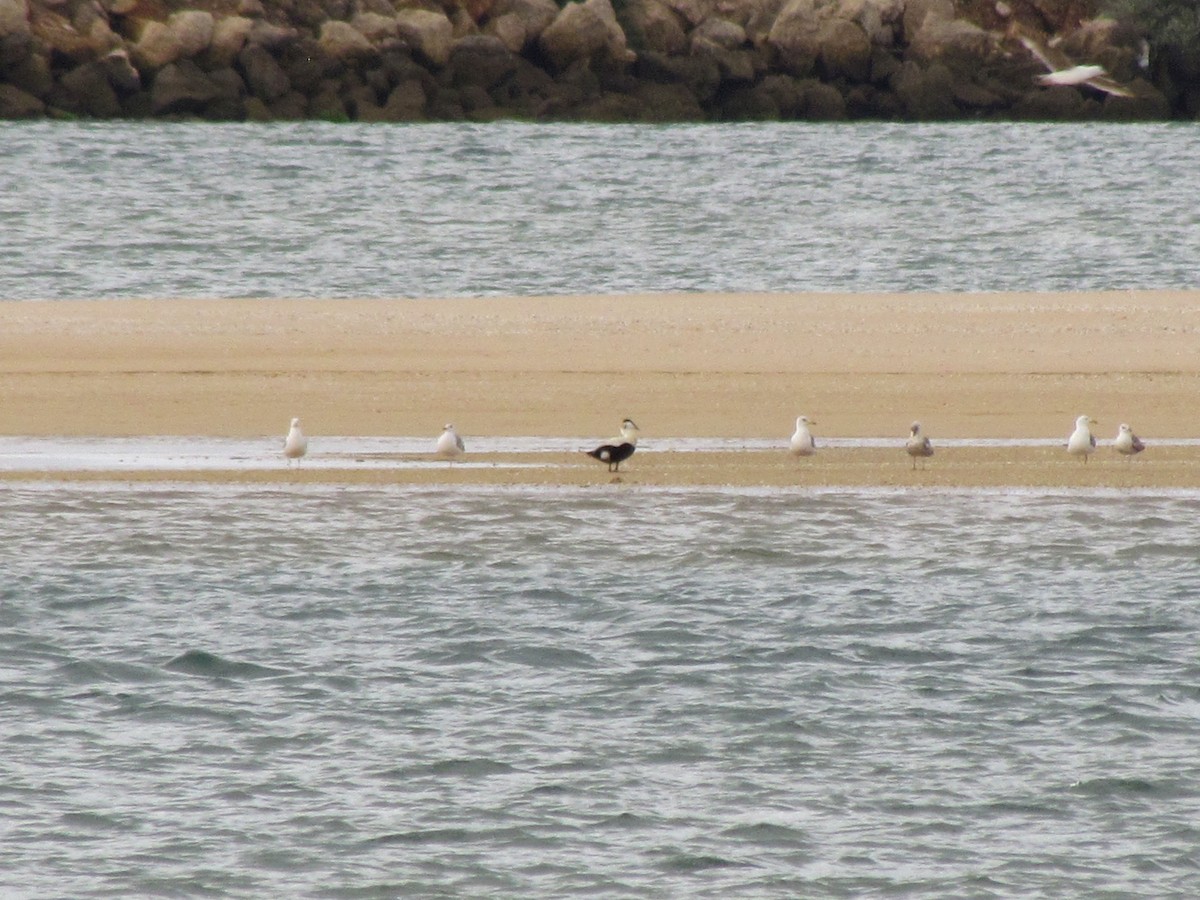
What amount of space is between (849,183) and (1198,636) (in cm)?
2952

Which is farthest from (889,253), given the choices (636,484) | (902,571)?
(902,571)

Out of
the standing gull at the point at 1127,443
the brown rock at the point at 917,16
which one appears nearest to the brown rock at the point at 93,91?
the brown rock at the point at 917,16

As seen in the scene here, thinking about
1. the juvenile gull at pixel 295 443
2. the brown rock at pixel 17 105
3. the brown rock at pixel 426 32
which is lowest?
the juvenile gull at pixel 295 443

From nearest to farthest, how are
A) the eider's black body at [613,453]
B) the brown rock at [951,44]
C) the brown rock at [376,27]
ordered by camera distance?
the eider's black body at [613,453], the brown rock at [376,27], the brown rock at [951,44]

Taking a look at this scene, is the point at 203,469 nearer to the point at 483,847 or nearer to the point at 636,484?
the point at 636,484

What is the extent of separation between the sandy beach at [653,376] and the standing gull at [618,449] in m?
0.13

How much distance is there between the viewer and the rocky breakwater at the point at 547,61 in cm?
5338

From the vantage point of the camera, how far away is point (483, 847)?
7559mm

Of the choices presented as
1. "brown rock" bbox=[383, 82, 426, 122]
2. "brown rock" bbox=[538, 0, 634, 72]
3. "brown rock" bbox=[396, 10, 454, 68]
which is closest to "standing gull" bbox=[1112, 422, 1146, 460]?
"brown rock" bbox=[383, 82, 426, 122]

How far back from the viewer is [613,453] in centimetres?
1365

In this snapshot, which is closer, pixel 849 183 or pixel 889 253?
pixel 889 253

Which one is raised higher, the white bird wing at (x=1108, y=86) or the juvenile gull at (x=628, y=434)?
the white bird wing at (x=1108, y=86)

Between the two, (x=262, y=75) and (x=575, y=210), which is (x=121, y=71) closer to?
(x=262, y=75)

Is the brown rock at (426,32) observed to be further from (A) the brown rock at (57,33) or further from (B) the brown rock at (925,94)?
(B) the brown rock at (925,94)
